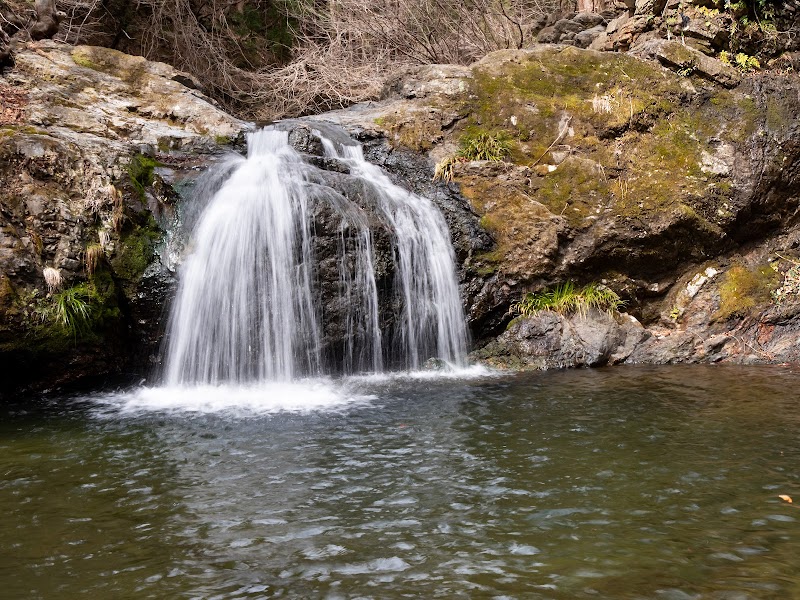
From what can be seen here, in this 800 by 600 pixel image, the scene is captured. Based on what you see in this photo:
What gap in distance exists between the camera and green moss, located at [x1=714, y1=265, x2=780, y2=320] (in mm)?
8664

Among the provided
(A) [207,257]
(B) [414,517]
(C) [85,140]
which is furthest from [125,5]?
(B) [414,517]

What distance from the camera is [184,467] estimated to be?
448 cm

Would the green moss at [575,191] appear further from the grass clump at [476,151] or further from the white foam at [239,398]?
the white foam at [239,398]

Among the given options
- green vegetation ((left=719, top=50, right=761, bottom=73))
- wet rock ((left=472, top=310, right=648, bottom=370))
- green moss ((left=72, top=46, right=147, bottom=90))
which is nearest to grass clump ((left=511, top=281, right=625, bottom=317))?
wet rock ((left=472, top=310, right=648, bottom=370))

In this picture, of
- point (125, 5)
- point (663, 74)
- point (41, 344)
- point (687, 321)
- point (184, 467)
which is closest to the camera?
point (184, 467)

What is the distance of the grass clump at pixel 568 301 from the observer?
8.53 meters

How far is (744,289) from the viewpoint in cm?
878

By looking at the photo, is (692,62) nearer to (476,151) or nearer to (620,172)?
(620,172)

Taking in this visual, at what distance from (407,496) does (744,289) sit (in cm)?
691

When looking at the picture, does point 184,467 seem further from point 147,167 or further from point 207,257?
point 147,167

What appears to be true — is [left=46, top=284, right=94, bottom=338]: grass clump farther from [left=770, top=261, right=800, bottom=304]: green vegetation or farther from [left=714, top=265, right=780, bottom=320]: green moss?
[left=770, top=261, right=800, bottom=304]: green vegetation

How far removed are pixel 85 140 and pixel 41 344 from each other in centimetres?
265

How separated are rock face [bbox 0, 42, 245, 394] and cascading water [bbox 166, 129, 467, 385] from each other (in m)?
0.48

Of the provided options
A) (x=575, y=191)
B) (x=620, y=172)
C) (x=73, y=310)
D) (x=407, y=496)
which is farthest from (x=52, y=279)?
(x=620, y=172)
